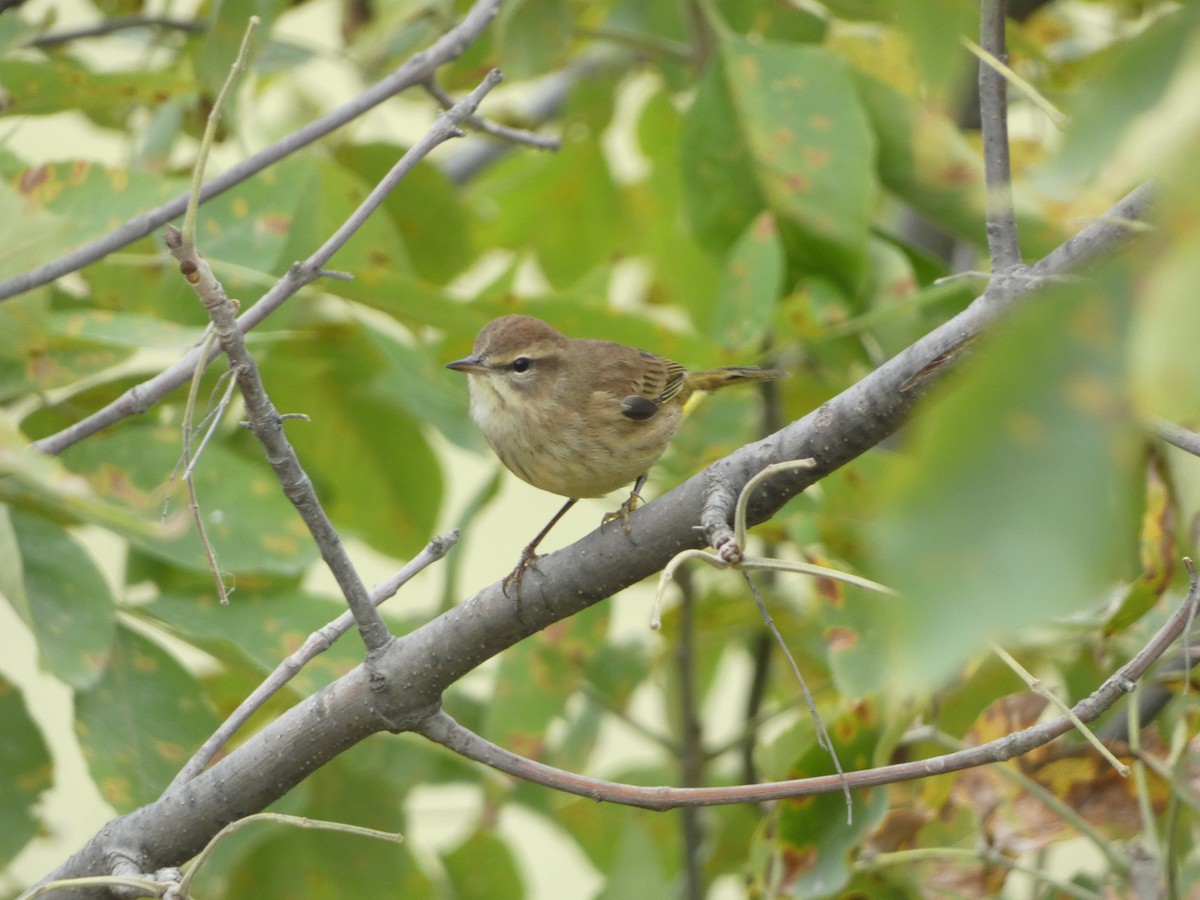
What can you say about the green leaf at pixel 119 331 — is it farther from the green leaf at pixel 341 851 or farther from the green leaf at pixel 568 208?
the green leaf at pixel 568 208

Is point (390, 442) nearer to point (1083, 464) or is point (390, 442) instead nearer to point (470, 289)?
point (470, 289)

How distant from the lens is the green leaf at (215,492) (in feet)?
8.23

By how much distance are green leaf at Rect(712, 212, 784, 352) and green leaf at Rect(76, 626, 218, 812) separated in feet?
4.48

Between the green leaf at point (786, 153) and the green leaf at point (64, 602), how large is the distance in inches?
64.1

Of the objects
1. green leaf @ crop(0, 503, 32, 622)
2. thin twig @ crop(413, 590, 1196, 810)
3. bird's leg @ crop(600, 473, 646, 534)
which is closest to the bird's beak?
bird's leg @ crop(600, 473, 646, 534)

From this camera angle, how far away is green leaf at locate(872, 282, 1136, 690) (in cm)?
54

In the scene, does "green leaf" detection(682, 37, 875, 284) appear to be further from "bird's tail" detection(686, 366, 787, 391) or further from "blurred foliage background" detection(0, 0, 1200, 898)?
"bird's tail" detection(686, 366, 787, 391)

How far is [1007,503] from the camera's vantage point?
0.55 metres

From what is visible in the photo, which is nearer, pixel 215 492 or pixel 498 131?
pixel 498 131

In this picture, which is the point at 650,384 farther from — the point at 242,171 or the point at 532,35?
the point at 242,171

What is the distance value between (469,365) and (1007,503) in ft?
8.67

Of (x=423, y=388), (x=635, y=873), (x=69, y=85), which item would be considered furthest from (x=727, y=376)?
(x=69, y=85)

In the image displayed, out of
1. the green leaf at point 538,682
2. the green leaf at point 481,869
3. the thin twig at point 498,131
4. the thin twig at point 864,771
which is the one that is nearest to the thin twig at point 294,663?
the thin twig at point 864,771

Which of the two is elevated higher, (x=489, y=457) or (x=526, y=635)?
(x=489, y=457)
